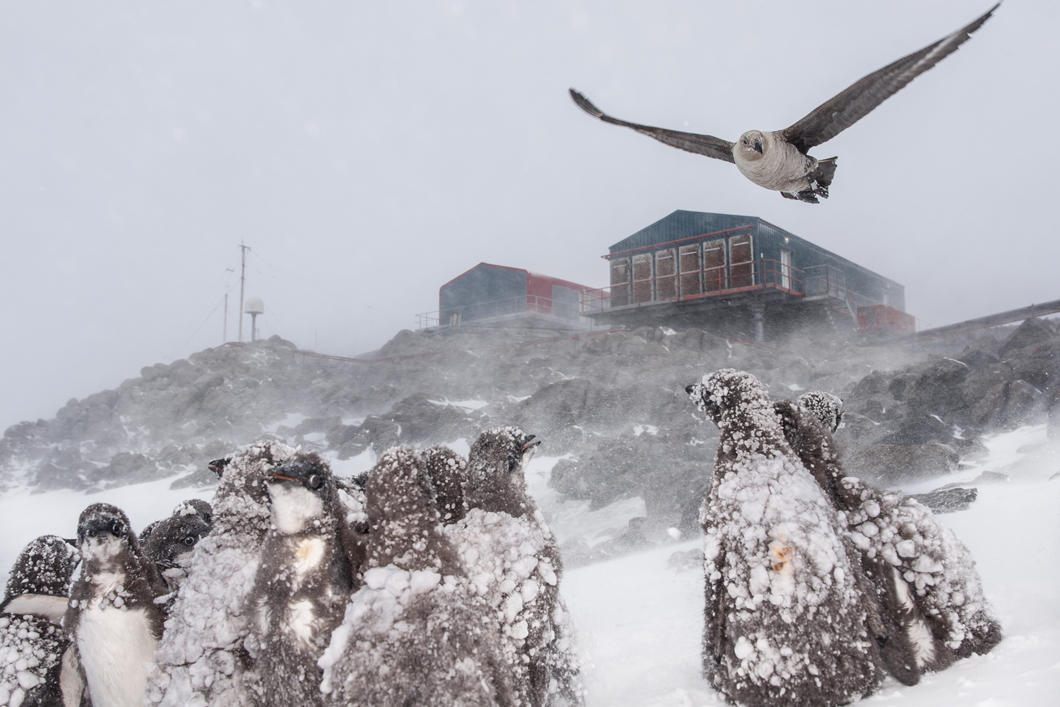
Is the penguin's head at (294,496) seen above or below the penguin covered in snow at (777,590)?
above

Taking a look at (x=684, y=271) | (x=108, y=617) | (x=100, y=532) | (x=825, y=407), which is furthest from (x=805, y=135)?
(x=684, y=271)

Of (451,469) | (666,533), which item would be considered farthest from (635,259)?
(451,469)

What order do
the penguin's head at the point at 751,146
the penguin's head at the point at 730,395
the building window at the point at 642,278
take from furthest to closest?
the building window at the point at 642,278 < the penguin's head at the point at 751,146 < the penguin's head at the point at 730,395

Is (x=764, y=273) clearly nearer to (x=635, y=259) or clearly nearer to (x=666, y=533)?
(x=635, y=259)

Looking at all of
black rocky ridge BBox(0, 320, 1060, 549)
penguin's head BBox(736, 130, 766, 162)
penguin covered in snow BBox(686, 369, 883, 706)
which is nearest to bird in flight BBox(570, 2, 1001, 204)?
penguin's head BBox(736, 130, 766, 162)

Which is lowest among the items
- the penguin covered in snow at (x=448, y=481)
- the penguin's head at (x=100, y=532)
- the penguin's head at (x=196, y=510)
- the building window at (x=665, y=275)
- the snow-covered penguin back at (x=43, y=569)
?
the snow-covered penguin back at (x=43, y=569)

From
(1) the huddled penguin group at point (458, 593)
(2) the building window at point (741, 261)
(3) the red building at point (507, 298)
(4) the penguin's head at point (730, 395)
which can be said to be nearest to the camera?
(1) the huddled penguin group at point (458, 593)

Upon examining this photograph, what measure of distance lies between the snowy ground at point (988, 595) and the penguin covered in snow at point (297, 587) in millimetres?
1308

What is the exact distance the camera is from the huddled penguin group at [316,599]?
2143mm

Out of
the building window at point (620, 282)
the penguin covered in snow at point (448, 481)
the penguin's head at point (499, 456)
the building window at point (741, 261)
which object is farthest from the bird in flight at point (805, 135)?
the building window at point (620, 282)

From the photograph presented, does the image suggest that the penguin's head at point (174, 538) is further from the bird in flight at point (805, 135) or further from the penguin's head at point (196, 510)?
the bird in flight at point (805, 135)

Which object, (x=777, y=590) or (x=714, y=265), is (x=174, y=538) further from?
(x=714, y=265)

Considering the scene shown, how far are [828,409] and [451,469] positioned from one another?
203 cm

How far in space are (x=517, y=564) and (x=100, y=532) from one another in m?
1.74
